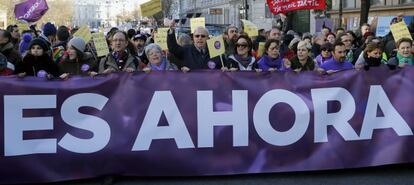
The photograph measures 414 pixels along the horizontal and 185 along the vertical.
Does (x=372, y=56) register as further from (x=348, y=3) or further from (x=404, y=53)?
(x=348, y=3)

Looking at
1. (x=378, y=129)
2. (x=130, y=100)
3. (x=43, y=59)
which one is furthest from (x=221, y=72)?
(x=43, y=59)

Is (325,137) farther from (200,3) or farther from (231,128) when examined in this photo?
(200,3)

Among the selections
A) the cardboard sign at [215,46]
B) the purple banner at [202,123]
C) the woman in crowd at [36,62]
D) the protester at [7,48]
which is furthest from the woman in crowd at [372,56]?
the protester at [7,48]

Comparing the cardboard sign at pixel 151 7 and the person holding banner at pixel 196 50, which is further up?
the cardboard sign at pixel 151 7

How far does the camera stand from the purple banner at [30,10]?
12125 millimetres

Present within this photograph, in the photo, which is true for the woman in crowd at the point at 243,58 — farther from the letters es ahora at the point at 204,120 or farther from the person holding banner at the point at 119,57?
the letters es ahora at the point at 204,120

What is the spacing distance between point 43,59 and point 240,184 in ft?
8.95

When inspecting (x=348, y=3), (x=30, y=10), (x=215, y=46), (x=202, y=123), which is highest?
(x=348, y=3)

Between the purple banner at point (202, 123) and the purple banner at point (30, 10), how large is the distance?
740cm

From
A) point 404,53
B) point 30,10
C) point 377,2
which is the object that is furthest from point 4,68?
point 377,2

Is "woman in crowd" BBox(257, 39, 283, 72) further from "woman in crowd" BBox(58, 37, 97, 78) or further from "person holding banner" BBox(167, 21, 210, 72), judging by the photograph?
"woman in crowd" BBox(58, 37, 97, 78)

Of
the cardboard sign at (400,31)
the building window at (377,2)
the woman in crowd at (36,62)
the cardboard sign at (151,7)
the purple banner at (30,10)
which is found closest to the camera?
the woman in crowd at (36,62)

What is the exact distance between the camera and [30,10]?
12117 millimetres

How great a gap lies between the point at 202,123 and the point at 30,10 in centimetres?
794
